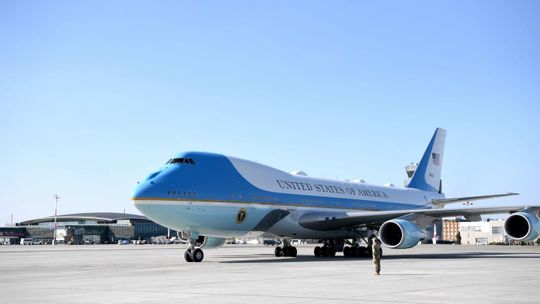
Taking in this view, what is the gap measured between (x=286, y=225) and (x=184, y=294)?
64.1 ft

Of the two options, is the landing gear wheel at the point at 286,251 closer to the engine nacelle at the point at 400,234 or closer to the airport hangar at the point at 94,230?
Result: the engine nacelle at the point at 400,234

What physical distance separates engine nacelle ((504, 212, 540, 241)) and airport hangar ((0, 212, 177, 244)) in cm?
9491

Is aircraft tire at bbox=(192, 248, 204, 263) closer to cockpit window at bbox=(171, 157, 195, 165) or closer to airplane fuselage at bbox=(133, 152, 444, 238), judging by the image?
airplane fuselage at bbox=(133, 152, 444, 238)

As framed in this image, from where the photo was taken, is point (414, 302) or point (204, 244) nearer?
point (414, 302)

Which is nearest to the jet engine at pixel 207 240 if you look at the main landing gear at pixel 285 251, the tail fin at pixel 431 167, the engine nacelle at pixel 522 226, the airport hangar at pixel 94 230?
the main landing gear at pixel 285 251

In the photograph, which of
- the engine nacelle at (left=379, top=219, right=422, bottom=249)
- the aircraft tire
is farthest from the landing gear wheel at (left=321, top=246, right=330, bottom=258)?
the aircraft tire

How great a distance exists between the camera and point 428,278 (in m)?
17.5


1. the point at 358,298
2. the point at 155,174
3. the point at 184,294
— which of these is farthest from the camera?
the point at 155,174

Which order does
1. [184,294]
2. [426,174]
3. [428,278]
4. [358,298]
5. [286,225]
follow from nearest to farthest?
[358,298] < [184,294] < [428,278] < [286,225] < [426,174]

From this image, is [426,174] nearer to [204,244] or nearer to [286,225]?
[286,225]

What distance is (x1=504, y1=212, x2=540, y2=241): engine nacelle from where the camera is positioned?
96.6 ft

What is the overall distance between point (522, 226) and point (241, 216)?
13433 millimetres

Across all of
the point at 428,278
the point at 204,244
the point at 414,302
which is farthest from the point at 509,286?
the point at 204,244

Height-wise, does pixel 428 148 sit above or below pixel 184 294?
above
